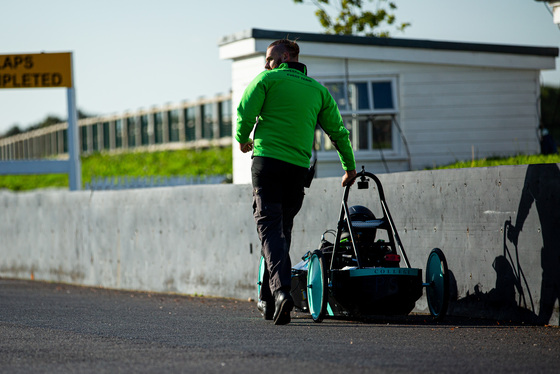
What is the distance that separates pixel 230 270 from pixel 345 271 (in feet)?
13.0

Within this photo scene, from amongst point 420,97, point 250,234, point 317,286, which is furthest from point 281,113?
point 420,97

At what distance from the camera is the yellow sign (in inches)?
787

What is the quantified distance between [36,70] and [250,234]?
35.8 feet

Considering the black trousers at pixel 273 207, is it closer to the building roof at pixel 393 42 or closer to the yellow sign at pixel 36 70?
the building roof at pixel 393 42

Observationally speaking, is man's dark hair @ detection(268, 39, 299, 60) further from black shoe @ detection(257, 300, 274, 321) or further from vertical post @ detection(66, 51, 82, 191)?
vertical post @ detection(66, 51, 82, 191)

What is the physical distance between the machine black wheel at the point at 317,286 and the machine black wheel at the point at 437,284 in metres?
0.86

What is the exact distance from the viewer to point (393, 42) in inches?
687

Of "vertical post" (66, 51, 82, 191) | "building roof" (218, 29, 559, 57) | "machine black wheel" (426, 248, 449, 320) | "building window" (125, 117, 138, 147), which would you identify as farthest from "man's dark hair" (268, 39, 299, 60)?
"building window" (125, 117, 138, 147)

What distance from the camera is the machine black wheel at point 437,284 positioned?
7.24 meters

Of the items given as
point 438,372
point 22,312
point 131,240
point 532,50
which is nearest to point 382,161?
point 532,50

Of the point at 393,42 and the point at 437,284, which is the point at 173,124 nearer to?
the point at 393,42

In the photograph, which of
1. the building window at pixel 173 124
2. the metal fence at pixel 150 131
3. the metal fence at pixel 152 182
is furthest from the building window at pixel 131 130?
the metal fence at pixel 152 182

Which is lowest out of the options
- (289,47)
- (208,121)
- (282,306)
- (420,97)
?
(282,306)

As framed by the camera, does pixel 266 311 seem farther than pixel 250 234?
No
